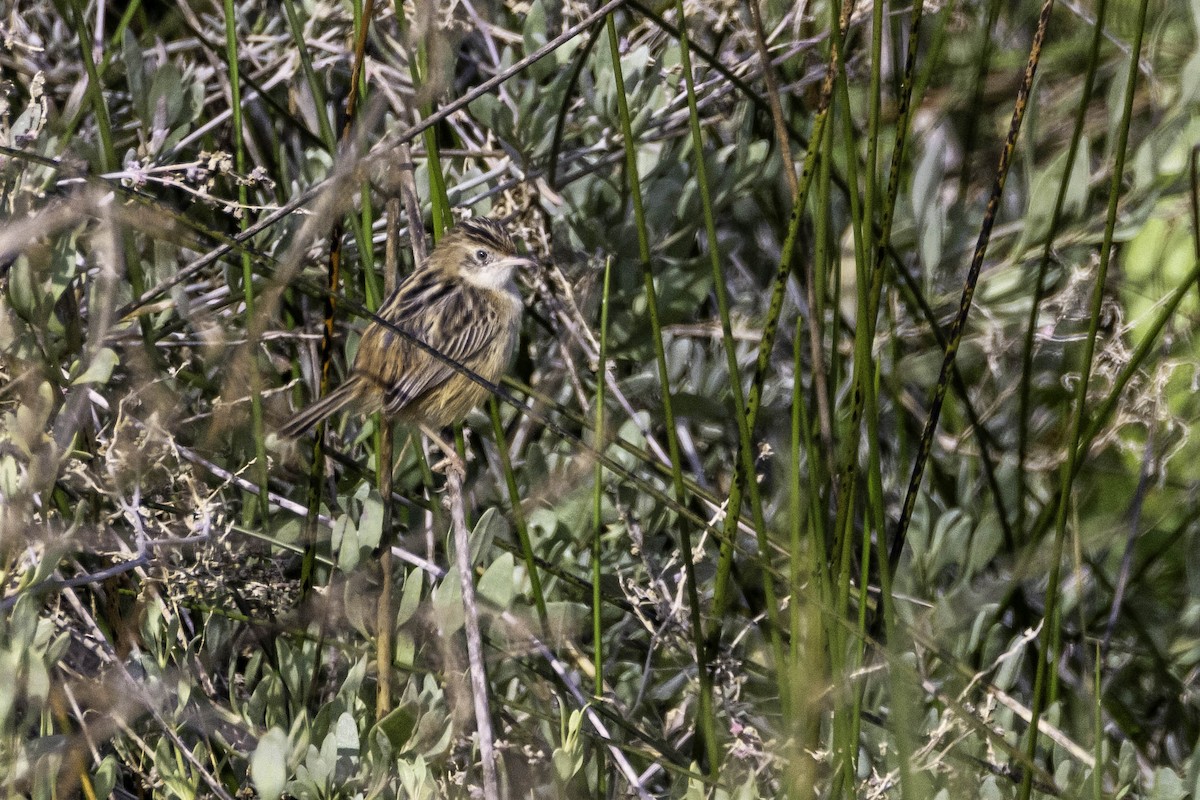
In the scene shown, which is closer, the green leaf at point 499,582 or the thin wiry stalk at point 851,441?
the thin wiry stalk at point 851,441

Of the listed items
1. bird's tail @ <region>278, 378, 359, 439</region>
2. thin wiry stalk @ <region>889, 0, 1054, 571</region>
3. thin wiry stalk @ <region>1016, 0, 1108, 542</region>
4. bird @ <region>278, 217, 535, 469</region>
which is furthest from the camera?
bird @ <region>278, 217, 535, 469</region>

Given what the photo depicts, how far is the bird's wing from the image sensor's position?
150 inches

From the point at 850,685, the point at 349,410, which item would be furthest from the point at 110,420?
the point at 850,685

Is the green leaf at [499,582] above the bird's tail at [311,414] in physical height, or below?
below

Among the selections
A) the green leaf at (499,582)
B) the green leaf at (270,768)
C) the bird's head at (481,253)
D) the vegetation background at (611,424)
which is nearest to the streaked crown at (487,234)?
the bird's head at (481,253)

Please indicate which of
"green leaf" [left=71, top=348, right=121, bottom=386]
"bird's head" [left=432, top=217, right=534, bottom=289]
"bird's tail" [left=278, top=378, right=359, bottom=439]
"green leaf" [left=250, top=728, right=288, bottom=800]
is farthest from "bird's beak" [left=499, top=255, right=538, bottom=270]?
"green leaf" [left=250, top=728, right=288, bottom=800]

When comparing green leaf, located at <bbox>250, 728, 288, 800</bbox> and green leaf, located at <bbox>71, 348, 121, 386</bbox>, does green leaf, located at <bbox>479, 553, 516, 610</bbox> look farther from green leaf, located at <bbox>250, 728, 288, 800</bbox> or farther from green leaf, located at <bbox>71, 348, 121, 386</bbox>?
green leaf, located at <bbox>71, 348, 121, 386</bbox>

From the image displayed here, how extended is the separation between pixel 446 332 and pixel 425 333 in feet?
0.24

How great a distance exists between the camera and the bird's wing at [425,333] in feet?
12.5

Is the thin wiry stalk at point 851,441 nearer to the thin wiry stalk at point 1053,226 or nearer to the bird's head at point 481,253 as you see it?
the thin wiry stalk at point 1053,226

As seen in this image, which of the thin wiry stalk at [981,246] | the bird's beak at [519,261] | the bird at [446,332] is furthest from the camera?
the bird's beak at [519,261]

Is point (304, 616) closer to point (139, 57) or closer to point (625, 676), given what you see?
point (625, 676)

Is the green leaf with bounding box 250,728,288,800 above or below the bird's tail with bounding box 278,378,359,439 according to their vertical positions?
below

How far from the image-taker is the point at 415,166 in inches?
169
